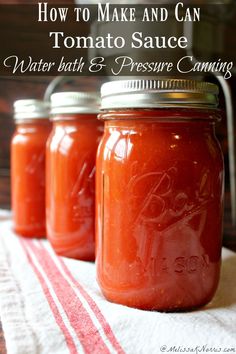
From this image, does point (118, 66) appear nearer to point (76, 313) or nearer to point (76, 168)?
point (76, 168)

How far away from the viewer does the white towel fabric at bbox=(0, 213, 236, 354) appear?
1.44ft

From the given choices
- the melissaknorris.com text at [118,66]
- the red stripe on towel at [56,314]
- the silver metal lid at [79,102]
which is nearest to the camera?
the red stripe on towel at [56,314]

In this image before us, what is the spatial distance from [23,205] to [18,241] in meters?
0.08

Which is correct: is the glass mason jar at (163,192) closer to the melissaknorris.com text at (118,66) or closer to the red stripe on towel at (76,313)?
the red stripe on towel at (76,313)

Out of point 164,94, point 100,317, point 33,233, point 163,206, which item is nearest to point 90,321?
point 100,317

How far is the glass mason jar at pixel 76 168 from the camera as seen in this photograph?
70 centimetres

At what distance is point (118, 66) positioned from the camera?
0.83 metres

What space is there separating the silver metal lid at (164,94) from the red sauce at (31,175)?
37 centimetres

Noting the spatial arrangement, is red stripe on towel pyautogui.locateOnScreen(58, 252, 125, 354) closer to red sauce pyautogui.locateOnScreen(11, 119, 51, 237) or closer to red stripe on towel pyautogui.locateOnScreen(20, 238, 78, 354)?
red stripe on towel pyautogui.locateOnScreen(20, 238, 78, 354)

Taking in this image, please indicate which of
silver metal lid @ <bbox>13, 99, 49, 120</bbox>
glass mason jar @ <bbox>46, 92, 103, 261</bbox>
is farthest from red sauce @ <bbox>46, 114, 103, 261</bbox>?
silver metal lid @ <bbox>13, 99, 49, 120</bbox>

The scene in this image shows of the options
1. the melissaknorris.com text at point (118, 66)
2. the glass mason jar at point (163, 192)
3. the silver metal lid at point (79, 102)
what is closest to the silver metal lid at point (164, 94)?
the glass mason jar at point (163, 192)

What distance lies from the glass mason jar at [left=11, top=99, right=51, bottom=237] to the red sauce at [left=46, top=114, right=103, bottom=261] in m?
0.13

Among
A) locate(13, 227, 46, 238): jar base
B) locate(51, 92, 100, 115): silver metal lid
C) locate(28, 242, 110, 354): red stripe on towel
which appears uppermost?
locate(51, 92, 100, 115): silver metal lid

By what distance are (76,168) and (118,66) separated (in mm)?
223
